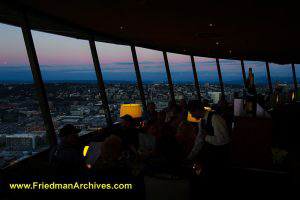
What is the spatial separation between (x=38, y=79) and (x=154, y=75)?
607 cm

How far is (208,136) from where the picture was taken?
479 centimetres

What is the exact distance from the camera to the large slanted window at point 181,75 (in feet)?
40.3

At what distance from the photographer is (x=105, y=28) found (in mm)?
6879

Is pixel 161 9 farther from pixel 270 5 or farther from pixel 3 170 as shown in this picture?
pixel 3 170

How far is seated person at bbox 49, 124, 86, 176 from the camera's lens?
124 inches

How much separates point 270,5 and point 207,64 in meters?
10.4

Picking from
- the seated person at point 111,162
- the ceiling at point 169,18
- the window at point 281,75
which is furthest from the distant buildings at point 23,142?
the window at point 281,75

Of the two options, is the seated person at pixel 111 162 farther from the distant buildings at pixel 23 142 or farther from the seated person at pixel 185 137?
the distant buildings at pixel 23 142

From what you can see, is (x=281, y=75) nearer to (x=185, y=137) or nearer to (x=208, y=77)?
(x=208, y=77)

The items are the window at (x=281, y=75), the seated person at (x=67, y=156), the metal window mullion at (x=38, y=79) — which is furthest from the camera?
the window at (x=281, y=75)

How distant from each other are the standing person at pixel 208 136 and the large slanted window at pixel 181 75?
745 cm

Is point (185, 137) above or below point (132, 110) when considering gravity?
below

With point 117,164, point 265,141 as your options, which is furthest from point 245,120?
point 117,164

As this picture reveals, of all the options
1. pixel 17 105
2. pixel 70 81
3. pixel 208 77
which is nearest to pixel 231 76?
pixel 208 77
